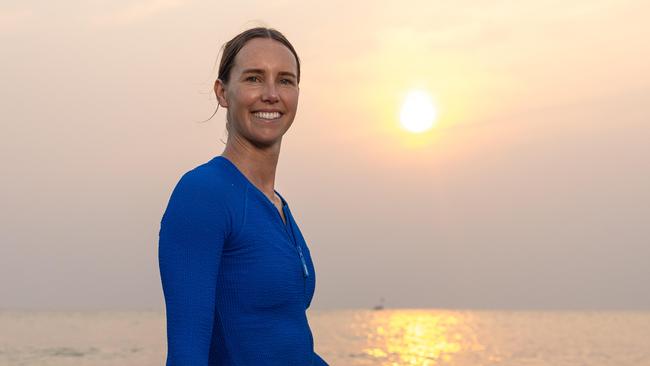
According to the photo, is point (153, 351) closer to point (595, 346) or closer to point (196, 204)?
point (595, 346)

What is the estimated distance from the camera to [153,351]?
64.4 metres

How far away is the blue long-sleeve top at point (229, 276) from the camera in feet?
9.04

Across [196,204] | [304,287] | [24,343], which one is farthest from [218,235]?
[24,343]

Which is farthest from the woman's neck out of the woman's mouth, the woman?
the woman's mouth

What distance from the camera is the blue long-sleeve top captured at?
2.76 metres

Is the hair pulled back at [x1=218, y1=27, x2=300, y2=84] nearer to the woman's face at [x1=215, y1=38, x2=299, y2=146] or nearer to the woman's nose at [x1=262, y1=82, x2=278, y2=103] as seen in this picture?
the woman's face at [x1=215, y1=38, x2=299, y2=146]

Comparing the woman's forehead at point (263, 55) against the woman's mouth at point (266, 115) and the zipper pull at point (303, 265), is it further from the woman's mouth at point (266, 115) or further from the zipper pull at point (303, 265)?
the zipper pull at point (303, 265)

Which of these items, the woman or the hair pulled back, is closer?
the woman

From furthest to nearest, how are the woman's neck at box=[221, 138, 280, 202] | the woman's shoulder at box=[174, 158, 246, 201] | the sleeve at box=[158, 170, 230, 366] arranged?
the woman's neck at box=[221, 138, 280, 202]
the woman's shoulder at box=[174, 158, 246, 201]
the sleeve at box=[158, 170, 230, 366]

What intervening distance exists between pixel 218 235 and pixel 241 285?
0.62 ft

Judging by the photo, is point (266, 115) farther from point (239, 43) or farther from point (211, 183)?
point (211, 183)

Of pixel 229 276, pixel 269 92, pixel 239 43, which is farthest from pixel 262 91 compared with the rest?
pixel 229 276

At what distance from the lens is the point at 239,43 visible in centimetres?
313

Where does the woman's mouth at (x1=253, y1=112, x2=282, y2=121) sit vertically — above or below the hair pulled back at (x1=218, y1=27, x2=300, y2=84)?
below
